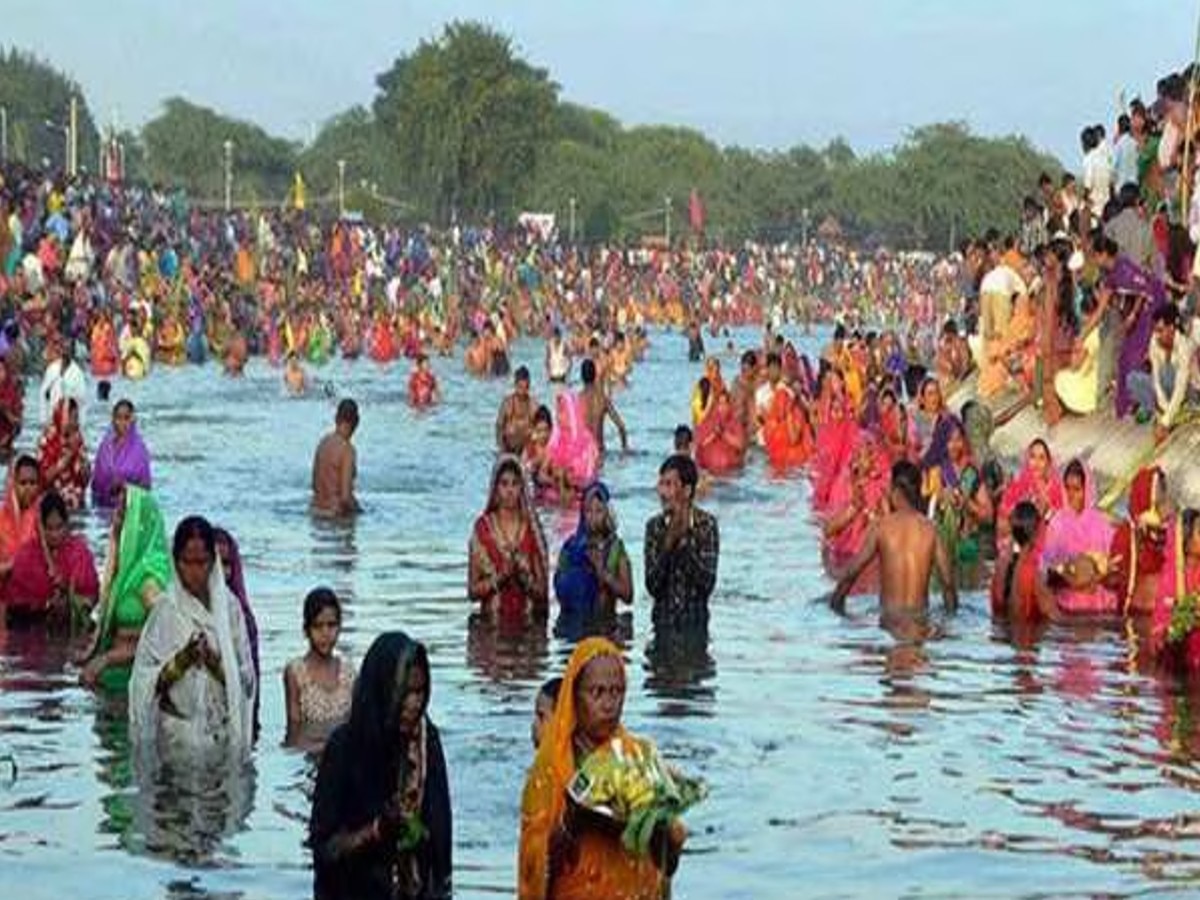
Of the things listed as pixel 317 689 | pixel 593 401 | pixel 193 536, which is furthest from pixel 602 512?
pixel 593 401

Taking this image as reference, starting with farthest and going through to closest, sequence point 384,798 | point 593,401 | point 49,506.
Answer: point 593,401, point 49,506, point 384,798

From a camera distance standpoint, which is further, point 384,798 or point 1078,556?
point 1078,556

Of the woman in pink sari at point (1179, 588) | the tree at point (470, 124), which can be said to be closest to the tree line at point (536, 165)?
the tree at point (470, 124)

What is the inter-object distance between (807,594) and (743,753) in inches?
252

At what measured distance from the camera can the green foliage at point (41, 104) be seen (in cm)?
12862

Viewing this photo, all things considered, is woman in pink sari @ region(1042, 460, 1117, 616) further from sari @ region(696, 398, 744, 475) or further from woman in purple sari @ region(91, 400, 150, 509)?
sari @ region(696, 398, 744, 475)

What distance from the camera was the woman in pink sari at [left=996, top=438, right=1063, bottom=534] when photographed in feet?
62.7

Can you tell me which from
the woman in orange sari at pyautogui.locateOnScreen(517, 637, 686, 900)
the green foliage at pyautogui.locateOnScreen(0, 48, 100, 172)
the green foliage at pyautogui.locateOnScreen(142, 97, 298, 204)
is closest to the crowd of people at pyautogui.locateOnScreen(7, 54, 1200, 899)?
the woman in orange sari at pyautogui.locateOnScreen(517, 637, 686, 900)

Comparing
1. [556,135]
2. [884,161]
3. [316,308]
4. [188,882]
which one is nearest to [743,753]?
[188,882]

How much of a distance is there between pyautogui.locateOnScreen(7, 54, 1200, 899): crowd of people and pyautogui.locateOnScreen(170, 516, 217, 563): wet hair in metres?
0.01

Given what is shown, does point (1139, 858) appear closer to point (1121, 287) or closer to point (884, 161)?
point (1121, 287)

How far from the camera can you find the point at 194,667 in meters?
11.8

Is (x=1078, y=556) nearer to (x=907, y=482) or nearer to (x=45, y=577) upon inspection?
(x=907, y=482)

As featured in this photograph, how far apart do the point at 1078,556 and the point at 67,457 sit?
30.5 ft
